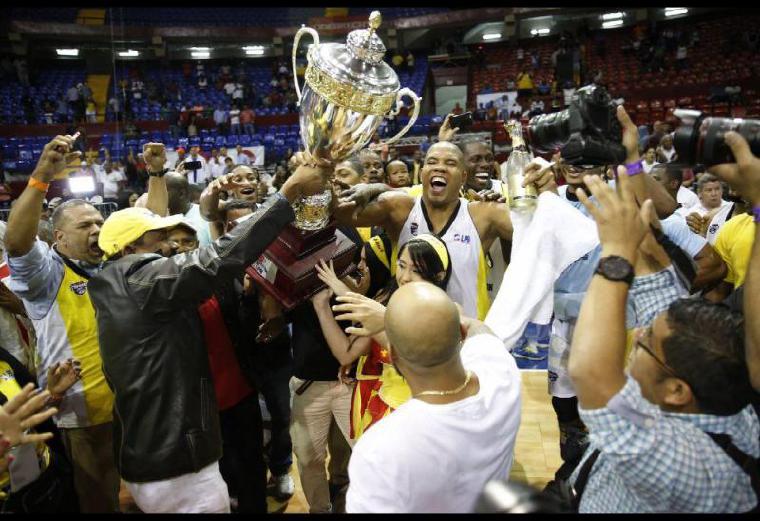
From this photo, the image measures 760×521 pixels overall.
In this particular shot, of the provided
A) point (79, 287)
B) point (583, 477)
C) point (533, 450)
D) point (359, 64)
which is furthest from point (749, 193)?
point (79, 287)

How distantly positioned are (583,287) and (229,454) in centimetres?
177

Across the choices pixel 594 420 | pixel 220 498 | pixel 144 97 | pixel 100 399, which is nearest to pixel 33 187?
pixel 100 399

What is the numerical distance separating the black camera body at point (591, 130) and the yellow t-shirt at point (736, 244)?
5.21 ft

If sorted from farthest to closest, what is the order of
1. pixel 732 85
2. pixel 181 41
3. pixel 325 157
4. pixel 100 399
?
pixel 181 41 → pixel 732 85 → pixel 100 399 → pixel 325 157

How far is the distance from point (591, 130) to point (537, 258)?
0.66 m

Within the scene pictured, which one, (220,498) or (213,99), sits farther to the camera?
(213,99)

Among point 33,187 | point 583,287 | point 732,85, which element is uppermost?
point 732,85

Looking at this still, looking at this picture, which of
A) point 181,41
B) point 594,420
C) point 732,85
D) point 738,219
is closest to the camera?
point 594,420

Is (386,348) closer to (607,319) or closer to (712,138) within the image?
(607,319)

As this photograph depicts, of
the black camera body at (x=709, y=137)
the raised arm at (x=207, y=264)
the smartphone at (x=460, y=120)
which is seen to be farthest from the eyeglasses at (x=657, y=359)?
the smartphone at (x=460, y=120)

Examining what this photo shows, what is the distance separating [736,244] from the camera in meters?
2.95

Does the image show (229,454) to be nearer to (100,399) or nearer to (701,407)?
(100,399)

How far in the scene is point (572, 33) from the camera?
1997 cm

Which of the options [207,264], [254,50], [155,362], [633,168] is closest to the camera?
[633,168]
